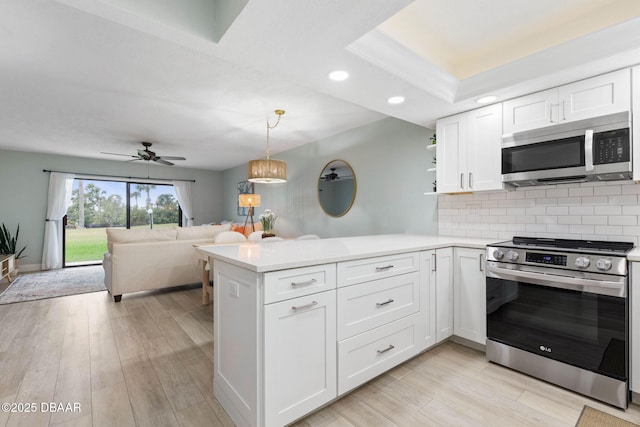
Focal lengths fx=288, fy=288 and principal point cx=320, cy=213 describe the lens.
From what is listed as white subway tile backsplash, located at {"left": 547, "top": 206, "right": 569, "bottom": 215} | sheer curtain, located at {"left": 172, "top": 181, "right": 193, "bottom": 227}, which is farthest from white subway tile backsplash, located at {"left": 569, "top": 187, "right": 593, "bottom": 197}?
sheer curtain, located at {"left": 172, "top": 181, "right": 193, "bottom": 227}

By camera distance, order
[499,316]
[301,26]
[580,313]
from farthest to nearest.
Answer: [499,316] → [580,313] → [301,26]

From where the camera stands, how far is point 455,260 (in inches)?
99.0

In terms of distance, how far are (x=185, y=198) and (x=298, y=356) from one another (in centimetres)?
737

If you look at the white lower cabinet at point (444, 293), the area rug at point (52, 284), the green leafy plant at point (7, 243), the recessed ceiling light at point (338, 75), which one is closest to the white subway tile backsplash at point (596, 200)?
the white lower cabinet at point (444, 293)

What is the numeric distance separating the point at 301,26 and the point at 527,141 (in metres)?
1.96

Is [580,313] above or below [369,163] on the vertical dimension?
below

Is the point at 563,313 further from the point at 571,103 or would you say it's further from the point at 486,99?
the point at 486,99

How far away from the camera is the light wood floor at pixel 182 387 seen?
1.64 m

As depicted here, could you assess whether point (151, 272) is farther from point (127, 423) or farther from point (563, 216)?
point (563, 216)

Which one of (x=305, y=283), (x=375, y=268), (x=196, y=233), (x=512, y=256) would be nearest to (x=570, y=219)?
(x=512, y=256)

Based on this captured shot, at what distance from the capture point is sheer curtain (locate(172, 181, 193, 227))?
7797 mm

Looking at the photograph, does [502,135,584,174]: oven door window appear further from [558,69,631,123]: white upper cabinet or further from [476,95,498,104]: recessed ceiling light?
[476,95,498,104]: recessed ceiling light

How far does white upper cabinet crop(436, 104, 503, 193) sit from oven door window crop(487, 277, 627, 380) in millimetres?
915

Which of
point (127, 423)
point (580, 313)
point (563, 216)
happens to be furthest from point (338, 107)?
point (127, 423)
